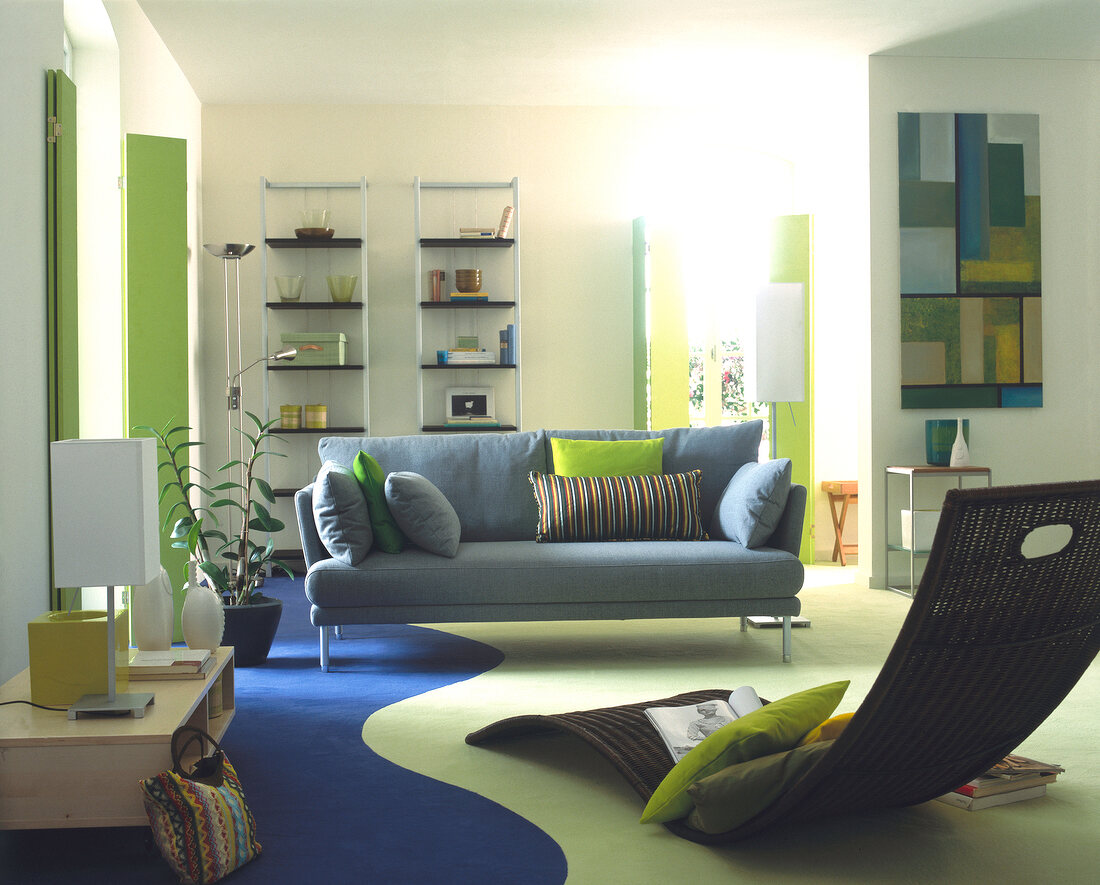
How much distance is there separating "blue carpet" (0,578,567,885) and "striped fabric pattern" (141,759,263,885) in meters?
0.06

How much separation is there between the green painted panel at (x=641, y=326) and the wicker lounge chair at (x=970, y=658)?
15.7 feet

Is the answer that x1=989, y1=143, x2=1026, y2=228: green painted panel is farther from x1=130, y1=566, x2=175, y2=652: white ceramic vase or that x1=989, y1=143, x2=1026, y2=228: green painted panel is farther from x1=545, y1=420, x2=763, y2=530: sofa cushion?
x1=130, y1=566, x2=175, y2=652: white ceramic vase

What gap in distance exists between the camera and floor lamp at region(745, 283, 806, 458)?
16.4 feet

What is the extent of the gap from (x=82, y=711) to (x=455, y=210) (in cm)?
526

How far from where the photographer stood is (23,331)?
3.24 m

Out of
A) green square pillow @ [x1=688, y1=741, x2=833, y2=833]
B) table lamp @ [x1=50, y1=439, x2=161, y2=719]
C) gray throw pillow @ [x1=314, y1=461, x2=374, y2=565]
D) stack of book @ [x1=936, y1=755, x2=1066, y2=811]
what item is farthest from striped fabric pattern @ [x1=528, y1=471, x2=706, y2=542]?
table lamp @ [x1=50, y1=439, x2=161, y2=719]

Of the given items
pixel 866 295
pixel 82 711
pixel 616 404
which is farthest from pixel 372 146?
pixel 82 711

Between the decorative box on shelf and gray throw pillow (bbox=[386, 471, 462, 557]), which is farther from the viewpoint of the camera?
the decorative box on shelf

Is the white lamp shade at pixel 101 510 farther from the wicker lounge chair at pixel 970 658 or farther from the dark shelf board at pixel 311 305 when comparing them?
the dark shelf board at pixel 311 305

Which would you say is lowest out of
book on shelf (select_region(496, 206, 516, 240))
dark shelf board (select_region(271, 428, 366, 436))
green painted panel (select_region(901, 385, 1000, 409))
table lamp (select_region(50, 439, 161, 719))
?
table lamp (select_region(50, 439, 161, 719))

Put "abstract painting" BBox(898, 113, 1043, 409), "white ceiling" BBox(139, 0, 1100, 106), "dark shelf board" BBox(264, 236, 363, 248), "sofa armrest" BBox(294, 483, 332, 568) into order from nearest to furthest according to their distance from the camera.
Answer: "sofa armrest" BBox(294, 483, 332, 568) < "white ceiling" BBox(139, 0, 1100, 106) < "abstract painting" BBox(898, 113, 1043, 409) < "dark shelf board" BBox(264, 236, 363, 248)

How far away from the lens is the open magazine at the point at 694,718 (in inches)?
101

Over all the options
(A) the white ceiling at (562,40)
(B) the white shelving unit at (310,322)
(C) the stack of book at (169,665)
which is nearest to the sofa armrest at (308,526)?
(C) the stack of book at (169,665)

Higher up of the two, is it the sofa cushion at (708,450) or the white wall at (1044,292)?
the white wall at (1044,292)
